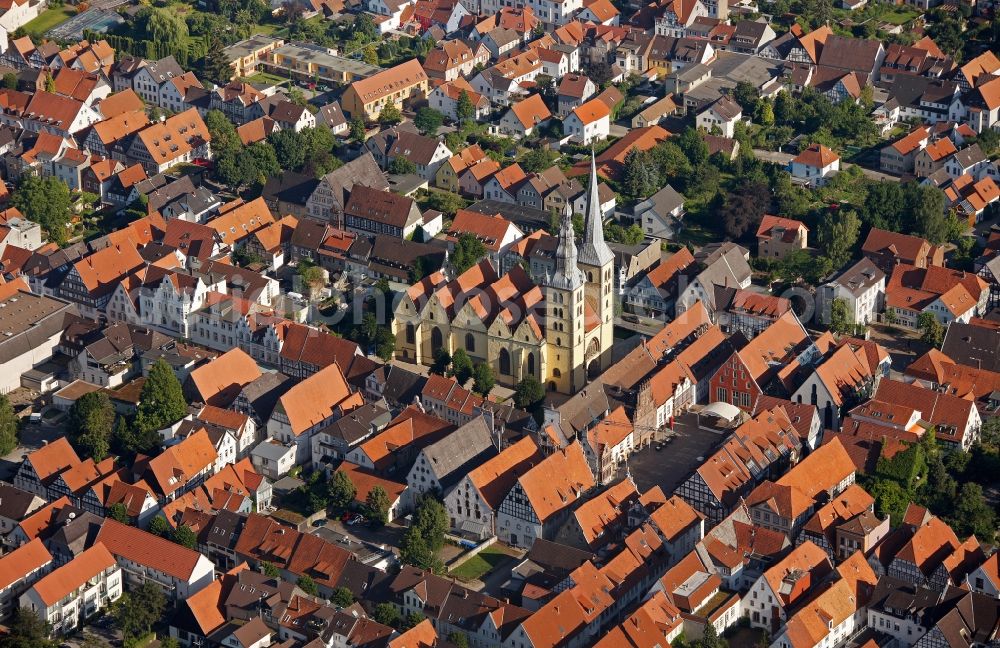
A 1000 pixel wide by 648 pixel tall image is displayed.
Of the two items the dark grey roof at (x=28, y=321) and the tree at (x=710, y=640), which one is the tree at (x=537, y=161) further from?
the tree at (x=710, y=640)

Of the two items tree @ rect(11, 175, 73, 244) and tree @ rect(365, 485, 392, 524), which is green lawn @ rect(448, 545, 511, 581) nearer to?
tree @ rect(365, 485, 392, 524)

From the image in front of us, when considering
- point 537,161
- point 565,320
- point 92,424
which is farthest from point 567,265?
point 537,161

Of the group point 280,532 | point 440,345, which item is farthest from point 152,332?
point 280,532

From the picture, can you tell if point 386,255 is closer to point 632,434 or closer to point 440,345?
point 440,345

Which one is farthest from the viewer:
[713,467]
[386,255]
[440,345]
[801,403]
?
[386,255]

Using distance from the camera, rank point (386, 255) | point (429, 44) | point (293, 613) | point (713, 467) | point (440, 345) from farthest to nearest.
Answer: point (429, 44) < point (386, 255) < point (440, 345) < point (713, 467) < point (293, 613)

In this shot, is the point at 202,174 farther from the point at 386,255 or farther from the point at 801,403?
the point at 801,403

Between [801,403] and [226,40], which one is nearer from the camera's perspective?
[801,403]

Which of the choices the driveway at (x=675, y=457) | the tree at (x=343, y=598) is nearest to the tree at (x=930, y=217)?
the driveway at (x=675, y=457)
